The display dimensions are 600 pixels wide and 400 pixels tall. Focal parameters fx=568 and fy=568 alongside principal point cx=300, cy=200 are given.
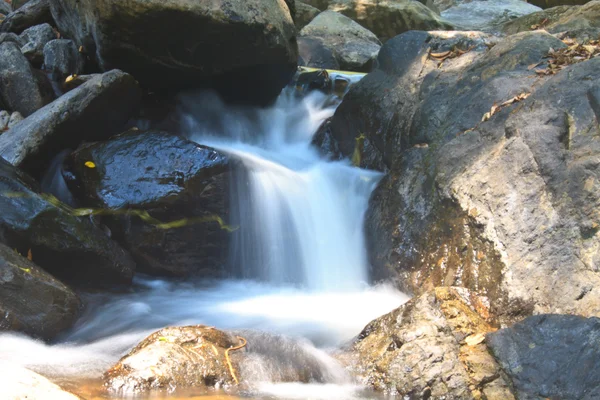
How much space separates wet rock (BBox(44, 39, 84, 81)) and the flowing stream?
5.09ft

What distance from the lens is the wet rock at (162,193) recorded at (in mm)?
5305

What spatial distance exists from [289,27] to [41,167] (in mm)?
3309

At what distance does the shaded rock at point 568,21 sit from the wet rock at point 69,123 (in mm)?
4658

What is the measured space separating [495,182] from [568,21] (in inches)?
200

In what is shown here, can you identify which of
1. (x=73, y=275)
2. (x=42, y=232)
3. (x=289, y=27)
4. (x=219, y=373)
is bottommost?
(x=219, y=373)

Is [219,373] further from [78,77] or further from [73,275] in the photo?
[78,77]

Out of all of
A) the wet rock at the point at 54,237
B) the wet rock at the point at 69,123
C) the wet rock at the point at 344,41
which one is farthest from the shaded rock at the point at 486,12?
the wet rock at the point at 54,237

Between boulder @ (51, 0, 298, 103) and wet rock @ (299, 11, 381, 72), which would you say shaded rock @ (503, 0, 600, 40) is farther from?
boulder @ (51, 0, 298, 103)

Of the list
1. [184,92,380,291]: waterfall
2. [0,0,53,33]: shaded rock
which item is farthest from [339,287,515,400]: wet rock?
[0,0,53,33]: shaded rock

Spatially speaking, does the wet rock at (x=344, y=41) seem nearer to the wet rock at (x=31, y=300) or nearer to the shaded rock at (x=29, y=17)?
the shaded rock at (x=29, y=17)

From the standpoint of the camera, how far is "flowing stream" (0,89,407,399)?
11.4 ft

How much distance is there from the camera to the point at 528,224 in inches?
146

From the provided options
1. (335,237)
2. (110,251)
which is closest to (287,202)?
(335,237)

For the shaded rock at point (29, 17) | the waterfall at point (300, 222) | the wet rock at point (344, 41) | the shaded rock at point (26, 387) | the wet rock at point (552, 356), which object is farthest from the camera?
the wet rock at point (344, 41)
